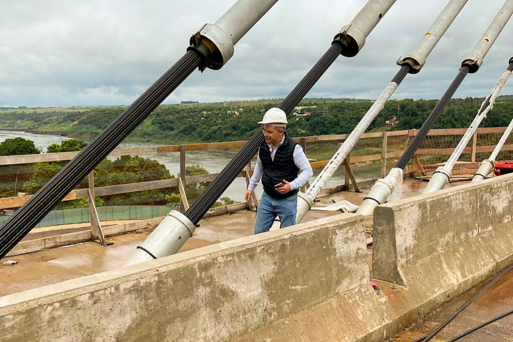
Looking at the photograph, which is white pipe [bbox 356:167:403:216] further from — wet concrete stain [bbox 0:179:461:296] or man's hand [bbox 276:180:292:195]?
man's hand [bbox 276:180:292:195]

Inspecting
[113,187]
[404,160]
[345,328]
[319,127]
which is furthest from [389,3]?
[319,127]

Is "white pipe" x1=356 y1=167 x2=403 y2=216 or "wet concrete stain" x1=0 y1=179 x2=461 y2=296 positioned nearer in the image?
"wet concrete stain" x1=0 y1=179 x2=461 y2=296

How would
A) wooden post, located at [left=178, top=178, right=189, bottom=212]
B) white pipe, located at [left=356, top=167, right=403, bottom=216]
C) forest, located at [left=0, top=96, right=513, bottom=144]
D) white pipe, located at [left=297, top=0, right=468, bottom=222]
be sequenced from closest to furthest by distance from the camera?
white pipe, located at [left=356, top=167, right=403, bottom=216], white pipe, located at [left=297, top=0, right=468, bottom=222], wooden post, located at [left=178, top=178, right=189, bottom=212], forest, located at [left=0, top=96, right=513, bottom=144]

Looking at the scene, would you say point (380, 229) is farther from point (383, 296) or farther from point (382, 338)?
point (382, 338)

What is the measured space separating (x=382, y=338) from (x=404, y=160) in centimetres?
471

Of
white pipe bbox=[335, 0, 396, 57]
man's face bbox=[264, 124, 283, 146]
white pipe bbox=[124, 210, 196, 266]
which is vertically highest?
white pipe bbox=[335, 0, 396, 57]

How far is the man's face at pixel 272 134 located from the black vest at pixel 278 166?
0.12 m

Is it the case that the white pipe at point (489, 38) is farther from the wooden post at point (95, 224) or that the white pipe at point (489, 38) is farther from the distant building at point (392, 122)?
the wooden post at point (95, 224)

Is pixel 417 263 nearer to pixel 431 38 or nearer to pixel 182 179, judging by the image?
pixel 182 179

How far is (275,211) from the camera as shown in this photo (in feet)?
19.0

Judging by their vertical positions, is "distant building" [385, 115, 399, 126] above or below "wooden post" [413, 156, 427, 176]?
above

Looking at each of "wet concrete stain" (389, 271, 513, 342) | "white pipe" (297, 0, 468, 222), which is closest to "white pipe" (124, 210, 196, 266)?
"wet concrete stain" (389, 271, 513, 342)

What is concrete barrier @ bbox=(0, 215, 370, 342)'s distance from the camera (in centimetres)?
288

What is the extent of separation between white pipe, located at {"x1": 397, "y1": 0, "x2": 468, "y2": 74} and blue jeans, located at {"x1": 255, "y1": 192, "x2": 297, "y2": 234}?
5620 millimetres
